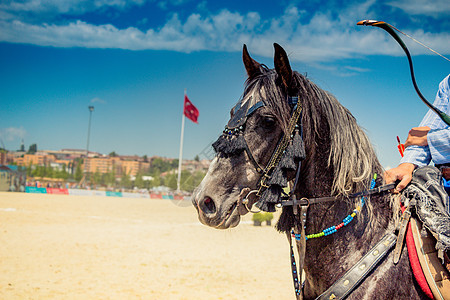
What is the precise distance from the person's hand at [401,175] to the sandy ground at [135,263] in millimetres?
5549

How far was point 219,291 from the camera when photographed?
8305mm

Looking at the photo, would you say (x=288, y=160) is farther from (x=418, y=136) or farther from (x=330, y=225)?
(x=418, y=136)

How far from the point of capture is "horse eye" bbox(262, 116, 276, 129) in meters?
2.19

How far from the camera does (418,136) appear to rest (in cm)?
249

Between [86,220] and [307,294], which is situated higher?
[307,294]

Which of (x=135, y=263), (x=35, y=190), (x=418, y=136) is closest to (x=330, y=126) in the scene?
(x=418, y=136)

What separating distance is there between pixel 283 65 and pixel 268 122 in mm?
358

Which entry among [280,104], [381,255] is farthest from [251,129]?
[381,255]

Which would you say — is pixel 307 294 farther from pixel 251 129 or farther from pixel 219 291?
pixel 219 291

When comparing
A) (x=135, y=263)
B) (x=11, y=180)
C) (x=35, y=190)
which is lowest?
(x=35, y=190)

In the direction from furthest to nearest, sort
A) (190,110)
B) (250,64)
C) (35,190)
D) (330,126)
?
1. (35,190)
2. (190,110)
3. (250,64)
4. (330,126)

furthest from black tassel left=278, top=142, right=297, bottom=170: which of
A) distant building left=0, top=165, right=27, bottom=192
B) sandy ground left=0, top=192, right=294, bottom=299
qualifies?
distant building left=0, top=165, right=27, bottom=192

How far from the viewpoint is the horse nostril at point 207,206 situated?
2.08 m

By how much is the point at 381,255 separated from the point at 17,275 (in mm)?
9245
